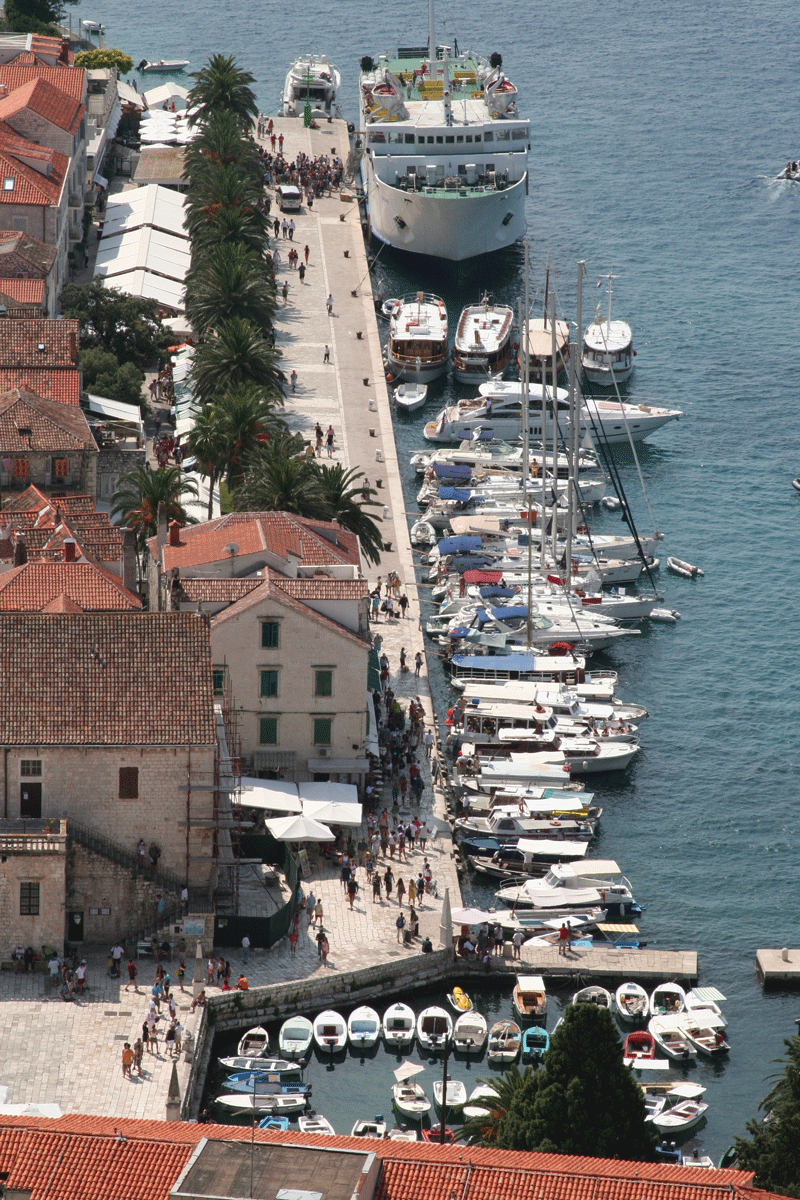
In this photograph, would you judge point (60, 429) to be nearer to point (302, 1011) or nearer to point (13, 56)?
point (302, 1011)

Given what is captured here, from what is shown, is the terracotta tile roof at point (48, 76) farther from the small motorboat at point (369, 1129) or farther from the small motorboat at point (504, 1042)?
the small motorboat at point (369, 1129)

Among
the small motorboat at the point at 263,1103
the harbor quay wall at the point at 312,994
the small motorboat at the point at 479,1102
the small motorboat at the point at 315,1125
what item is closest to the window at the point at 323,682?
the harbor quay wall at the point at 312,994

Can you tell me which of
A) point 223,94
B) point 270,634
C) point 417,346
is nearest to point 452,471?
point 417,346

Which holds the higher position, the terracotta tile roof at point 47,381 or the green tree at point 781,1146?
the terracotta tile roof at point 47,381

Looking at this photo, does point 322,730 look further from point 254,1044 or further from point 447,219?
point 447,219

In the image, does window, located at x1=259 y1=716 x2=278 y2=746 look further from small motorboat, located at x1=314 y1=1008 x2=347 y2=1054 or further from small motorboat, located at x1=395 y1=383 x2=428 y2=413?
small motorboat, located at x1=395 y1=383 x2=428 y2=413

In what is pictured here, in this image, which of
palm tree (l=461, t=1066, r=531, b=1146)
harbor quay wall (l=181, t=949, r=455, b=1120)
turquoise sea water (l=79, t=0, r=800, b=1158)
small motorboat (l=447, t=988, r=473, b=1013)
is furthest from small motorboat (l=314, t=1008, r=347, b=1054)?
palm tree (l=461, t=1066, r=531, b=1146)
